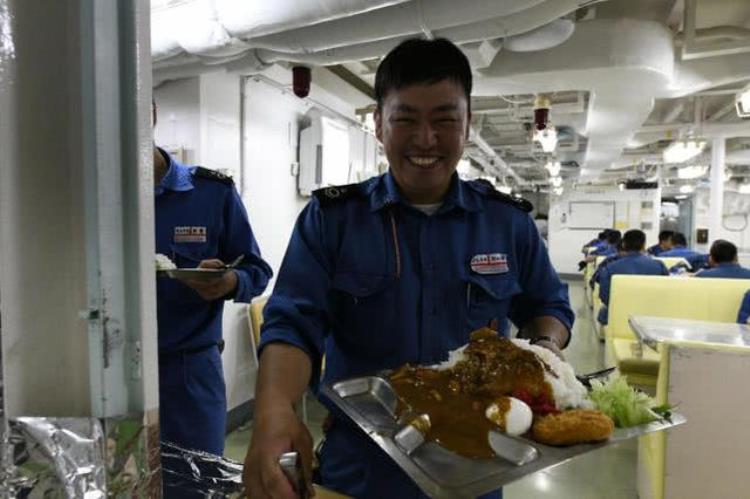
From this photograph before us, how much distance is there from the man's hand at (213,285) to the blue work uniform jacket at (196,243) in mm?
47

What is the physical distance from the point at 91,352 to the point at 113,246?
0.11 metres

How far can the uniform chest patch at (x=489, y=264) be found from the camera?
120 centimetres

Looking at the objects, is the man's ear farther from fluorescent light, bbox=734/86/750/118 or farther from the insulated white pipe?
fluorescent light, bbox=734/86/750/118

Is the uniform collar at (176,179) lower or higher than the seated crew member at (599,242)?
higher

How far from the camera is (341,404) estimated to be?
3.11 ft

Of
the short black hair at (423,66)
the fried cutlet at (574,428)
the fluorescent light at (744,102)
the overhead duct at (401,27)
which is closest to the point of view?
the fried cutlet at (574,428)

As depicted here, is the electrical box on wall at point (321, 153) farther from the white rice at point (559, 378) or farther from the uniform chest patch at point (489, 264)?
the white rice at point (559, 378)

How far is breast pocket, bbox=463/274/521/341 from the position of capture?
1.19 meters

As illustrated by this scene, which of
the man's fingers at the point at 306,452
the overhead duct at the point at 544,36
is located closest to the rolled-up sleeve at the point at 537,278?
the man's fingers at the point at 306,452

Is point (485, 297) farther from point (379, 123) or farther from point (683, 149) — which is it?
point (683, 149)

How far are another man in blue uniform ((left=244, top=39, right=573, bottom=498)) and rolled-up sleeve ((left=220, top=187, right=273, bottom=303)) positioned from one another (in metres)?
0.80

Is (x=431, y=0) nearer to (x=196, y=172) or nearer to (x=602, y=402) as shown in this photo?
(x=196, y=172)

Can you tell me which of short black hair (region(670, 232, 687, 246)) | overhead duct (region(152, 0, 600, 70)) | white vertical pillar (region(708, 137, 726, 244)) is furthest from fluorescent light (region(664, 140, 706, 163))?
overhead duct (region(152, 0, 600, 70))

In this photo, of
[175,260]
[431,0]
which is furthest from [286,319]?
[431,0]
